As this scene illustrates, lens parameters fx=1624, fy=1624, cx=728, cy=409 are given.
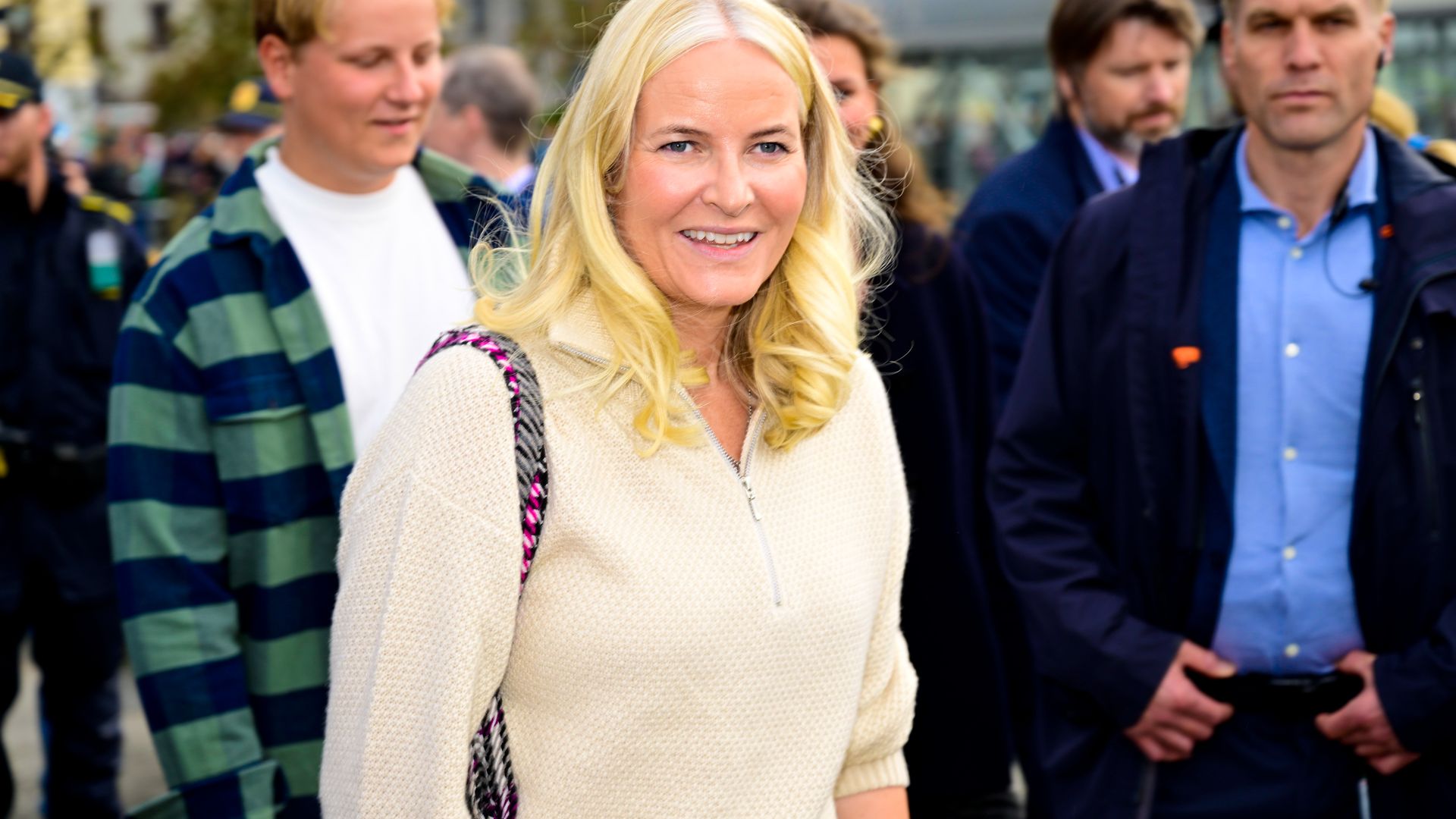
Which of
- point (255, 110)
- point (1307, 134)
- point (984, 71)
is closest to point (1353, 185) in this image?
point (1307, 134)

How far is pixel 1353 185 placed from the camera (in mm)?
3303

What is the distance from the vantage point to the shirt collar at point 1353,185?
3.29 m

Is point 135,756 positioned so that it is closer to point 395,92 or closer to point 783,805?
point 395,92

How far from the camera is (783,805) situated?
2176 mm

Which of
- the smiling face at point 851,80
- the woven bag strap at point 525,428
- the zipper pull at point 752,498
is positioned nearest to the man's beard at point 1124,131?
the smiling face at point 851,80

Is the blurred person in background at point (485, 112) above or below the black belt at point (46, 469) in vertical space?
above

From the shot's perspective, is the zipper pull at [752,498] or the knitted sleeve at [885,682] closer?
the zipper pull at [752,498]

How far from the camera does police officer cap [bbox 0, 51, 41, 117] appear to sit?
561 centimetres

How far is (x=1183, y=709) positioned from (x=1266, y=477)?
486mm

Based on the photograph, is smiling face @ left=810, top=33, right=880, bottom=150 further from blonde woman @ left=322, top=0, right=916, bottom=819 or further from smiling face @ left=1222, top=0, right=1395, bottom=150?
blonde woman @ left=322, top=0, right=916, bottom=819

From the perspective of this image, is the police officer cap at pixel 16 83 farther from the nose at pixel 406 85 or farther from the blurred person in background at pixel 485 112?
the nose at pixel 406 85

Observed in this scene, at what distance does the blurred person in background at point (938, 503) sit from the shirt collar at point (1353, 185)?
0.82m

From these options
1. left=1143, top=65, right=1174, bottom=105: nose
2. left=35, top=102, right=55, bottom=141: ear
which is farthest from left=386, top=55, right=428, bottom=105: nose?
left=35, top=102, right=55, bottom=141: ear

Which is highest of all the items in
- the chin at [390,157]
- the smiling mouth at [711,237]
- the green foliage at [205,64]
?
the green foliage at [205,64]
